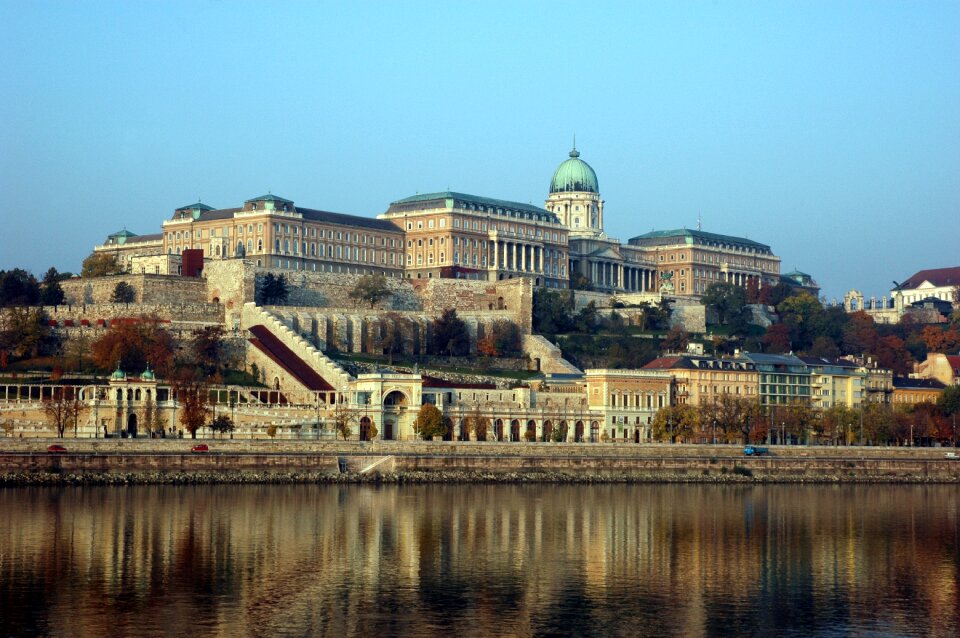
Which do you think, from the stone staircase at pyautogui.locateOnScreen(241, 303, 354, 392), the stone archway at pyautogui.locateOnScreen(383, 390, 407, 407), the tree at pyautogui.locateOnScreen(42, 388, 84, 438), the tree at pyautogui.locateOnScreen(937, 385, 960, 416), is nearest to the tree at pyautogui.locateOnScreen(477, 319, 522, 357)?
the stone staircase at pyautogui.locateOnScreen(241, 303, 354, 392)

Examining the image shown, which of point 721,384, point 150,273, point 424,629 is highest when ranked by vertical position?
point 150,273

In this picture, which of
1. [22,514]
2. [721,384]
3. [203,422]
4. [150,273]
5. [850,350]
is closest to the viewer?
[22,514]

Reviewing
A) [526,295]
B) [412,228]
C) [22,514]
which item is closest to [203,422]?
[22,514]

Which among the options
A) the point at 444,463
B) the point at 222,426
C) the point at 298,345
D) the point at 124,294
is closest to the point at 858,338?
the point at 298,345

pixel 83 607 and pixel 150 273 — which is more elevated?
pixel 150 273

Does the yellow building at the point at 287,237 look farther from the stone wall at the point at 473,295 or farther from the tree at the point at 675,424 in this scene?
the tree at the point at 675,424

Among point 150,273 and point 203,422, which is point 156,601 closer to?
point 203,422

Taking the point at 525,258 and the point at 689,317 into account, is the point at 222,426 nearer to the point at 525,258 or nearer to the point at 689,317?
the point at 689,317
